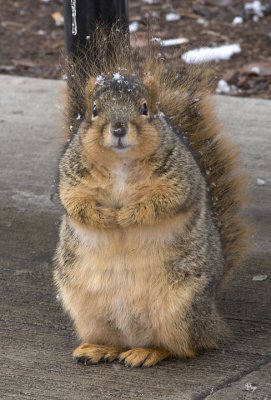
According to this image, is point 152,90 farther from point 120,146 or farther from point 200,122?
point 200,122

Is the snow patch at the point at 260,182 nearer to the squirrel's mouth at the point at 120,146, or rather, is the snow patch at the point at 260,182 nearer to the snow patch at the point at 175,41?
the snow patch at the point at 175,41

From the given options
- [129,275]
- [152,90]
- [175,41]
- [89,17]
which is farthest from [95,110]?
[175,41]

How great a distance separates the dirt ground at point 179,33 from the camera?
6.90 meters

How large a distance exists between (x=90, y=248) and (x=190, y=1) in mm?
4840

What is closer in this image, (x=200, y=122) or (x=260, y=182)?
(x=200, y=122)

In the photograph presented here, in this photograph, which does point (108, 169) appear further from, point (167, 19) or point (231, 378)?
point (167, 19)

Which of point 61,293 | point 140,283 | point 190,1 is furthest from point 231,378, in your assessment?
point 190,1

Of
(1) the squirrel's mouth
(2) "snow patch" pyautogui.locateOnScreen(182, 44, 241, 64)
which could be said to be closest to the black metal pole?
(1) the squirrel's mouth

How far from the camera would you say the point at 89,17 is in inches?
180

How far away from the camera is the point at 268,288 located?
166 inches

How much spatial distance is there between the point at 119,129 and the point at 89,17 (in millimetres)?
1496

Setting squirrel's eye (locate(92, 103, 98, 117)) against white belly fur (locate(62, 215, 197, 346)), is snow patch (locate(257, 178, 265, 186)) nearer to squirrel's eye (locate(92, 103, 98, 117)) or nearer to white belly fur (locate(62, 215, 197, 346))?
white belly fur (locate(62, 215, 197, 346))

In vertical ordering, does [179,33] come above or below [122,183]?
below

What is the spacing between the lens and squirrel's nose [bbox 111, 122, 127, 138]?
3.18m
